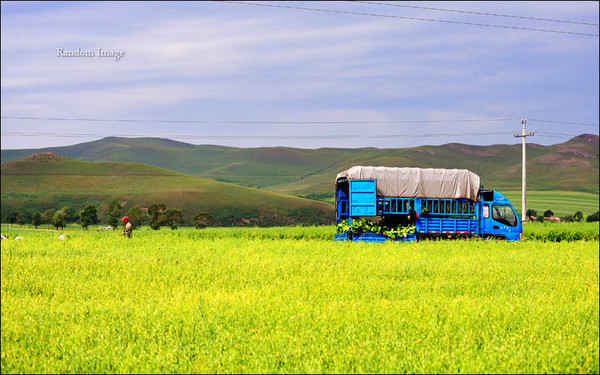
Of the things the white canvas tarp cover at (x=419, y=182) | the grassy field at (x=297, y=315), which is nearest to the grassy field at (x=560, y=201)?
the white canvas tarp cover at (x=419, y=182)

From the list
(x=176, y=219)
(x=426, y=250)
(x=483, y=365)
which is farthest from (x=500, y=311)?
(x=176, y=219)

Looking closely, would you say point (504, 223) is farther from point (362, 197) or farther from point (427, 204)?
point (362, 197)

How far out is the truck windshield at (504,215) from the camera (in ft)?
95.2

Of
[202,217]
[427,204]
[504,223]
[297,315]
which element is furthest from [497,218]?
[202,217]

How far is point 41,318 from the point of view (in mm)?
10359

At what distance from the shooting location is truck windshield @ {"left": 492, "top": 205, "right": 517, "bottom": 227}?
2903cm

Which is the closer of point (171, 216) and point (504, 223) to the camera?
point (504, 223)

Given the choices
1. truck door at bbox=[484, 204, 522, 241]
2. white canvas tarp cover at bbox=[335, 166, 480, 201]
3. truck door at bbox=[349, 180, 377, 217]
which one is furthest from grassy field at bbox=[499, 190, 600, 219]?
truck door at bbox=[349, 180, 377, 217]

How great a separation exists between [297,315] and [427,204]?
19.6 m

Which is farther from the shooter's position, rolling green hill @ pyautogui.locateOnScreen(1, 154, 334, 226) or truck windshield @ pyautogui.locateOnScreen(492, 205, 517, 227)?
rolling green hill @ pyautogui.locateOnScreen(1, 154, 334, 226)

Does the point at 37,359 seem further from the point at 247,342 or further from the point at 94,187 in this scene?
the point at 94,187

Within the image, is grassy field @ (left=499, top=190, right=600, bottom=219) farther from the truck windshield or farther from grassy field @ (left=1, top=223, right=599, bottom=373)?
grassy field @ (left=1, top=223, right=599, bottom=373)

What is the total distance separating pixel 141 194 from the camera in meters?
121

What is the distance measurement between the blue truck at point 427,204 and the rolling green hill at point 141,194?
247 ft
